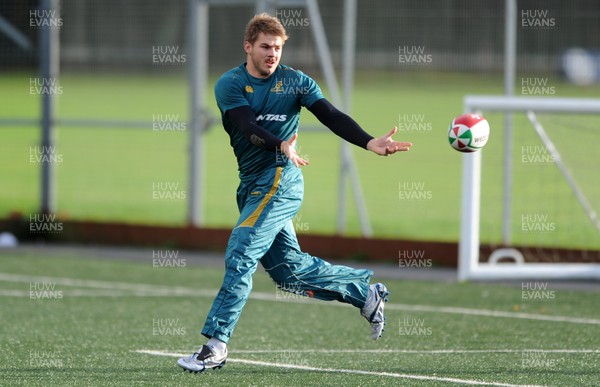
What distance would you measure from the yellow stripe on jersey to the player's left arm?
457mm

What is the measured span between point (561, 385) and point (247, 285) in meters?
2.03

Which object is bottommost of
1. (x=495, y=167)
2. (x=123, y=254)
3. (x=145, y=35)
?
(x=123, y=254)

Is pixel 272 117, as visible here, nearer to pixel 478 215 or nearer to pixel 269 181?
pixel 269 181

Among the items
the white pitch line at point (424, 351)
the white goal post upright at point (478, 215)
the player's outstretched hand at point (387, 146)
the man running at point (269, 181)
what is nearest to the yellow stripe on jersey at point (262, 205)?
the man running at point (269, 181)

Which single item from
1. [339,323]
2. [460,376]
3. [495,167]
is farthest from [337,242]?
[460,376]

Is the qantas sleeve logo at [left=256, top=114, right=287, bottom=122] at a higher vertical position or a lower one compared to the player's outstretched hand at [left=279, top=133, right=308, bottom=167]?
higher

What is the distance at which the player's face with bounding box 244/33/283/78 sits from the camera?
24.3ft

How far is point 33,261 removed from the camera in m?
13.9

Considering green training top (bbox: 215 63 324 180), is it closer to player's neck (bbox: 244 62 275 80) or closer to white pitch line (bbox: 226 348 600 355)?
player's neck (bbox: 244 62 275 80)

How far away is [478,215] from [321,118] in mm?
5040

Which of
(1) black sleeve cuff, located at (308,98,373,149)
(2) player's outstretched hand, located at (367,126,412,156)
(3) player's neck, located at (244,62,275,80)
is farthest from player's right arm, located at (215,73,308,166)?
(2) player's outstretched hand, located at (367,126,412,156)

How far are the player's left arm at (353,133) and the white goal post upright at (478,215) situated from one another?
4696 millimetres

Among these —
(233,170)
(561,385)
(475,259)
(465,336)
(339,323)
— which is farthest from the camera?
(233,170)

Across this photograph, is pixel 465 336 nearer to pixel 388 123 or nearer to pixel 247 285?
pixel 247 285
